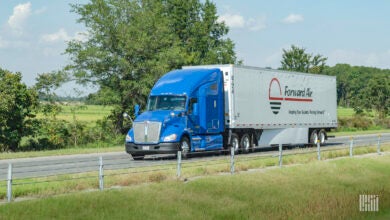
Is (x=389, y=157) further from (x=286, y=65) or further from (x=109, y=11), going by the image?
(x=286, y=65)

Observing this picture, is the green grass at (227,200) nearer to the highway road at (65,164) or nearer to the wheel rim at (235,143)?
the highway road at (65,164)

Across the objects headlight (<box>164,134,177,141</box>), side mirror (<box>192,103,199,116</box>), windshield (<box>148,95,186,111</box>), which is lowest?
headlight (<box>164,134,177,141</box>)

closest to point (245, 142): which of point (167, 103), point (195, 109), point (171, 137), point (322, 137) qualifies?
point (195, 109)

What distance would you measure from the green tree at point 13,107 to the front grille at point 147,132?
12.5 meters

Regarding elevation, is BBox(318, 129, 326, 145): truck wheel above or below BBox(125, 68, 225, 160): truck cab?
below

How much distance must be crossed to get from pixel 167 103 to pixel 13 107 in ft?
44.4

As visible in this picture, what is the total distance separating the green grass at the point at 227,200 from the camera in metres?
13.6

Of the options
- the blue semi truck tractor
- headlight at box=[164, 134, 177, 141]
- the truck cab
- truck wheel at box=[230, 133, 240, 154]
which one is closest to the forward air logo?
the blue semi truck tractor

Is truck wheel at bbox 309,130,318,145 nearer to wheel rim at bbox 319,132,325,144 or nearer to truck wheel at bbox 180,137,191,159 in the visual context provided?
wheel rim at bbox 319,132,325,144

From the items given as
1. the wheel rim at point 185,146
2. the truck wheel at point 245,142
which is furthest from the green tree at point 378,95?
the wheel rim at point 185,146

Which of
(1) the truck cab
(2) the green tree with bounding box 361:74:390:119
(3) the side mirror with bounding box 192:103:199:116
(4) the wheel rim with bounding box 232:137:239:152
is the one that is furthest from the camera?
(2) the green tree with bounding box 361:74:390:119

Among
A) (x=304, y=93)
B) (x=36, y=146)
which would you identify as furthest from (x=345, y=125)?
(x=36, y=146)

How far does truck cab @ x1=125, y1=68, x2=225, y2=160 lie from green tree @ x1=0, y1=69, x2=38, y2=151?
11663 mm

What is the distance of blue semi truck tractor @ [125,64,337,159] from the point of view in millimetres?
26922
